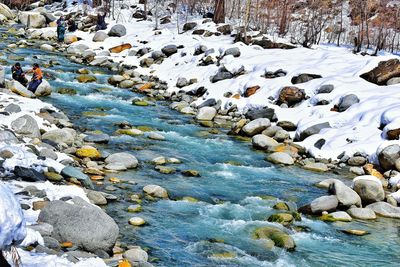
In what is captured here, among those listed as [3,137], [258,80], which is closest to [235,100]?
[258,80]

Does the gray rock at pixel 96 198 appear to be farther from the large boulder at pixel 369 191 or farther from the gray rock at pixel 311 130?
the gray rock at pixel 311 130

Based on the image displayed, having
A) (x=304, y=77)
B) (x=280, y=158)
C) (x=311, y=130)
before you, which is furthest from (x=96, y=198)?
(x=304, y=77)

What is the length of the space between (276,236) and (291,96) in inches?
362

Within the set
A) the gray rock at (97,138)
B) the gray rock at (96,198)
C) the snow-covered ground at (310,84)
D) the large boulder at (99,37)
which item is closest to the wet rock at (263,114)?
the snow-covered ground at (310,84)

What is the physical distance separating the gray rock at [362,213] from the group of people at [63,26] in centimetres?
2193

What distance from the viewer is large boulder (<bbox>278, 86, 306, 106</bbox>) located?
1603cm

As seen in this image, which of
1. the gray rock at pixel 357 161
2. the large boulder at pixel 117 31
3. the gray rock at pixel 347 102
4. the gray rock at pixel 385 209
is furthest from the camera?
the large boulder at pixel 117 31

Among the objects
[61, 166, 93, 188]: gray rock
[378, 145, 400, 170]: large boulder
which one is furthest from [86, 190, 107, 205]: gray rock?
[378, 145, 400, 170]: large boulder

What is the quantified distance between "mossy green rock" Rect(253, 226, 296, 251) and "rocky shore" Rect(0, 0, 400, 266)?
0.02 meters

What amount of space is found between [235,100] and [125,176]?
8142 millimetres

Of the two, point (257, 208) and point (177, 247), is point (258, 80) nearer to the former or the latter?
point (257, 208)

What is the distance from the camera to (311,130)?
1392cm

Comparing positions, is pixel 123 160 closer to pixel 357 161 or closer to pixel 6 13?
pixel 357 161

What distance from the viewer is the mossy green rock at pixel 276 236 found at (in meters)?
7.31
